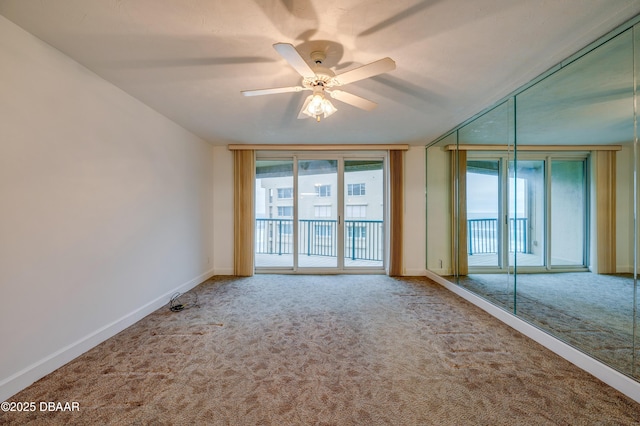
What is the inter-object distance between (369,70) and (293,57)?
1.65 feet

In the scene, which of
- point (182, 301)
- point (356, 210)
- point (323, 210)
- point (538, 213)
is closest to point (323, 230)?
point (323, 210)

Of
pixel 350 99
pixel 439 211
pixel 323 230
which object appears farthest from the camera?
pixel 323 230

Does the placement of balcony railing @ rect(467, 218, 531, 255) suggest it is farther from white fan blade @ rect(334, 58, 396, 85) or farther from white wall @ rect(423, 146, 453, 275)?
white fan blade @ rect(334, 58, 396, 85)

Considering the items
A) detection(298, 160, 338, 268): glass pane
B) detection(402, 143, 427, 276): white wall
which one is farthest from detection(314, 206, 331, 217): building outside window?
detection(402, 143, 427, 276): white wall

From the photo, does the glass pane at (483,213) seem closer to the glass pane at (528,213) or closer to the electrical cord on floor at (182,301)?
the glass pane at (528,213)

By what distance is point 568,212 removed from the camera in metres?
2.45

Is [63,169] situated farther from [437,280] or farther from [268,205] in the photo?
[437,280]

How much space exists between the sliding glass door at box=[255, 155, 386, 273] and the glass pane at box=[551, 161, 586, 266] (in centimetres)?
237

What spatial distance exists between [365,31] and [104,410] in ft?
9.23

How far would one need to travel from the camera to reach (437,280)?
158 inches

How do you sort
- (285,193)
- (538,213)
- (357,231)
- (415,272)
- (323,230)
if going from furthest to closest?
(357,231)
(323,230)
(285,193)
(415,272)
(538,213)

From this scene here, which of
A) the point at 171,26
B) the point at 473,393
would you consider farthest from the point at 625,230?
the point at 171,26

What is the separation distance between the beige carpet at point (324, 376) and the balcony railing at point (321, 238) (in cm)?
209

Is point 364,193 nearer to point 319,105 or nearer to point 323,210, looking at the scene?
point 323,210
